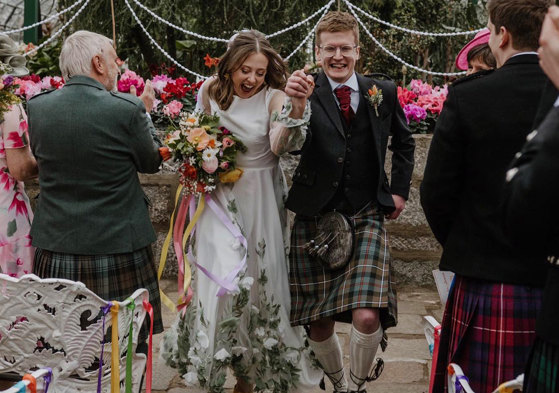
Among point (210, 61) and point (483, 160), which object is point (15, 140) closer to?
point (210, 61)

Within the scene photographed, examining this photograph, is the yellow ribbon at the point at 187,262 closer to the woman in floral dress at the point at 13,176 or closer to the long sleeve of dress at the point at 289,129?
the long sleeve of dress at the point at 289,129

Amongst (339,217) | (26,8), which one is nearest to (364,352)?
(339,217)

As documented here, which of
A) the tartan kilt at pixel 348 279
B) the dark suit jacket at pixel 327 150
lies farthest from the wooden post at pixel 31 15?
the tartan kilt at pixel 348 279

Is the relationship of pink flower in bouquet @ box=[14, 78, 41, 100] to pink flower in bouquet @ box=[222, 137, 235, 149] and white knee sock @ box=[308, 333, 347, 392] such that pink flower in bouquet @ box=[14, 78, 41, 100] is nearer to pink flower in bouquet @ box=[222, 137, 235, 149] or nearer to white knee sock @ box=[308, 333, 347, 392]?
pink flower in bouquet @ box=[222, 137, 235, 149]

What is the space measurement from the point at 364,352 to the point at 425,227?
2.80m

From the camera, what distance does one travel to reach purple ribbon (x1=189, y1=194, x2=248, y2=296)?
3.89m

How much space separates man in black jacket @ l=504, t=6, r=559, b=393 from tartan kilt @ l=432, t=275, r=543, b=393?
0.67 metres

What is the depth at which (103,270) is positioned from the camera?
3.65 metres

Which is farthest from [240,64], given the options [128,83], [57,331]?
[128,83]

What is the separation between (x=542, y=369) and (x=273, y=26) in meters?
7.73

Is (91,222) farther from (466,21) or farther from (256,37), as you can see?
(466,21)

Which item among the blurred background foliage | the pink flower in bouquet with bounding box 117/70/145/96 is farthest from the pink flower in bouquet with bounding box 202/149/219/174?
the blurred background foliage

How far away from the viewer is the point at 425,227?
21.2 feet

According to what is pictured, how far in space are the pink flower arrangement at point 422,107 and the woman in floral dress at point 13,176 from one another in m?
3.28
